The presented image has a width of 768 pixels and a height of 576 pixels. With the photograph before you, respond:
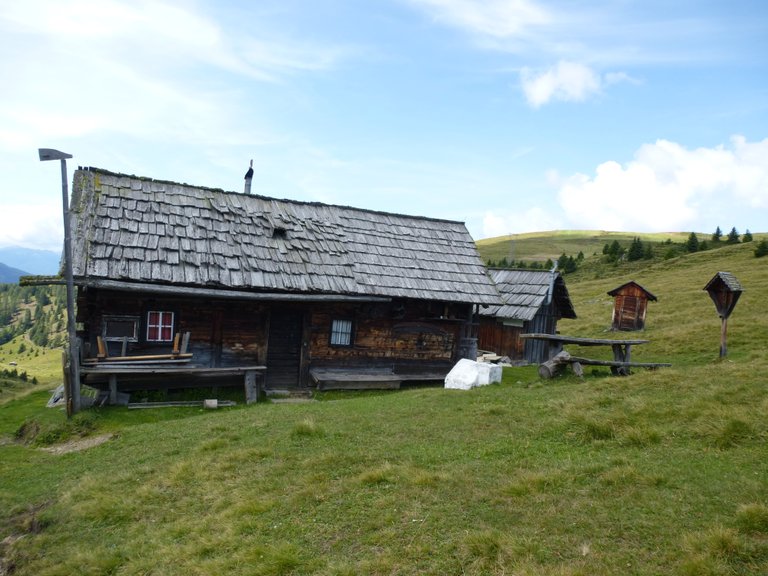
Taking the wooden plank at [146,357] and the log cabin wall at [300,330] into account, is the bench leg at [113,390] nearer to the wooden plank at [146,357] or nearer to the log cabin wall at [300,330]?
the wooden plank at [146,357]

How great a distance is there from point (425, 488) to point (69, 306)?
27.8 ft

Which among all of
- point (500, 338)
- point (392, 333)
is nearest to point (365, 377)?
point (392, 333)

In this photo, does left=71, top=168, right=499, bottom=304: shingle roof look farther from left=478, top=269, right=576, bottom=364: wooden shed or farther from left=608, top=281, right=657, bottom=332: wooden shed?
left=608, top=281, right=657, bottom=332: wooden shed

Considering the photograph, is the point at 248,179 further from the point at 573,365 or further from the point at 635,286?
the point at 635,286

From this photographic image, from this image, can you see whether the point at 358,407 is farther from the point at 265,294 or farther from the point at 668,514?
the point at 668,514

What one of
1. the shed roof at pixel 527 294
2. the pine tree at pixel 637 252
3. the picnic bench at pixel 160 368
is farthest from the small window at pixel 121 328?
the pine tree at pixel 637 252

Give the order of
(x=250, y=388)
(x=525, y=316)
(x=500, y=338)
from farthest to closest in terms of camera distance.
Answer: (x=500, y=338) → (x=525, y=316) → (x=250, y=388)

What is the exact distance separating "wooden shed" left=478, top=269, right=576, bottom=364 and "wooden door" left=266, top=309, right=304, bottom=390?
10.9m

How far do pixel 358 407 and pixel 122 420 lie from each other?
195 inches

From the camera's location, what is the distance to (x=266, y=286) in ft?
47.0

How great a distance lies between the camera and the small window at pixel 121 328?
13.3m

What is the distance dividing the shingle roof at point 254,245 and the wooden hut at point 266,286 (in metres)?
0.04

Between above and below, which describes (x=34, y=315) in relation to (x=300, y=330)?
below

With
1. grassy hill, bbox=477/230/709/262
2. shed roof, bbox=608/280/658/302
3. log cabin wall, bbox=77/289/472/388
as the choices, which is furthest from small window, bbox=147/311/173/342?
grassy hill, bbox=477/230/709/262
